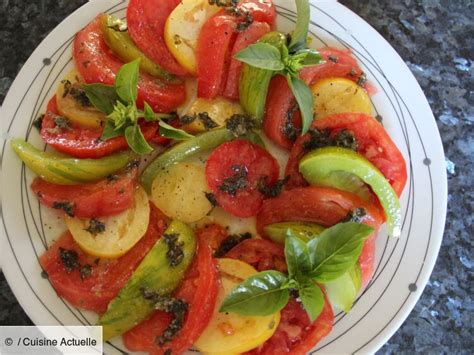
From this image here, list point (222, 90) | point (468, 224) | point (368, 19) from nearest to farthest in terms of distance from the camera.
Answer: point (222, 90) < point (468, 224) < point (368, 19)

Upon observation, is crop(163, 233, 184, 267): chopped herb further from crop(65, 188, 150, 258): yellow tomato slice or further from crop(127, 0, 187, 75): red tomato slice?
crop(127, 0, 187, 75): red tomato slice

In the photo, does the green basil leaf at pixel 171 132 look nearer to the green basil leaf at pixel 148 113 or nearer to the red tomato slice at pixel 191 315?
the green basil leaf at pixel 148 113

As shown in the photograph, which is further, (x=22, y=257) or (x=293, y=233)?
(x=22, y=257)

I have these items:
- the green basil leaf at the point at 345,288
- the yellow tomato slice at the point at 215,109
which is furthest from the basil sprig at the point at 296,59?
the green basil leaf at the point at 345,288

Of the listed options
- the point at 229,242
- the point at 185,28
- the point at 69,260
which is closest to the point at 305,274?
the point at 229,242

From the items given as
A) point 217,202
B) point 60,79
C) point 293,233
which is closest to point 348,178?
point 293,233

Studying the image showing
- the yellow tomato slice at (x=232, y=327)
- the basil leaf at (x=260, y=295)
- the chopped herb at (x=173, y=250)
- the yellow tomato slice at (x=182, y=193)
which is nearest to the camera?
the basil leaf at (x=260, y=295)

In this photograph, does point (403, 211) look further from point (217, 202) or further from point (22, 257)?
point (22, 257)
